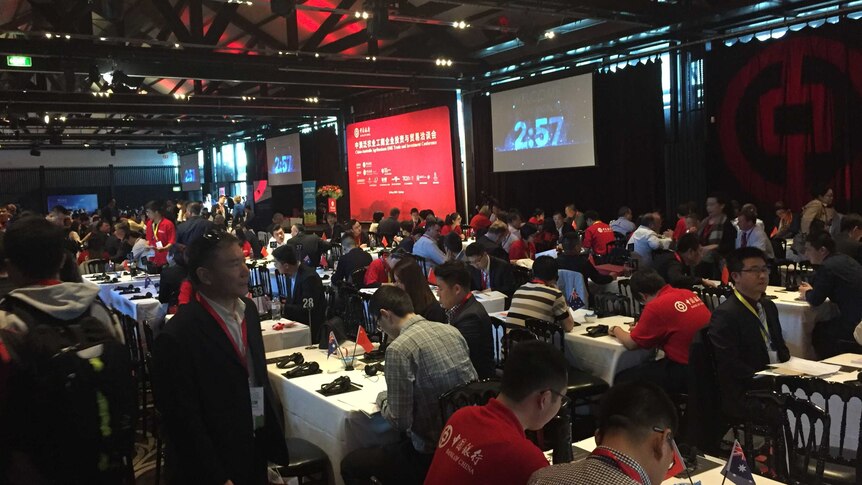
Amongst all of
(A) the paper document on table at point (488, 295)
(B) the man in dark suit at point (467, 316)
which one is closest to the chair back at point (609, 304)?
(A) the paper document on table at point (488, 295)

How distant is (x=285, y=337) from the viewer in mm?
5500

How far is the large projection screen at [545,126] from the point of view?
12039mm

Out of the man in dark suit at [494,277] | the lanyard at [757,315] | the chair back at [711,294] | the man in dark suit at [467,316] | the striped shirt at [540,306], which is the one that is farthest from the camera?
the man in dark suit at [494,277]

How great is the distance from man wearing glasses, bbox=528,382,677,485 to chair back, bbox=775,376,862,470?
148 cm

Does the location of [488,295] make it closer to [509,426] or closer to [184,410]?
[509,426]

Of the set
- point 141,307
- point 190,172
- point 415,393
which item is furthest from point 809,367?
point 190,172

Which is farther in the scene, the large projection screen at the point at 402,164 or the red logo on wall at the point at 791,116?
the large projection screen at the point at 402,164

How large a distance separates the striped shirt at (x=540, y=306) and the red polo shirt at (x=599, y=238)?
4.46 m

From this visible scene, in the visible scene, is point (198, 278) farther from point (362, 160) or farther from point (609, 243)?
point (362, 160)

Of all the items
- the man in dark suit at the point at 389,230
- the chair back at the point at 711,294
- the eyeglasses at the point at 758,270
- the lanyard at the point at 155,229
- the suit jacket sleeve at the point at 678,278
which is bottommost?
the chair back at the point at 711,294

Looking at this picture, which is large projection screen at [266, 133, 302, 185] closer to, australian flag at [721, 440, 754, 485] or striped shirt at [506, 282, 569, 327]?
striped shirt at [506, 282, 569, 327]

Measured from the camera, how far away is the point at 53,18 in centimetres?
951

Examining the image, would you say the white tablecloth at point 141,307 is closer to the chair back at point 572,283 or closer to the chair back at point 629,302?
the chair back at point 572,283

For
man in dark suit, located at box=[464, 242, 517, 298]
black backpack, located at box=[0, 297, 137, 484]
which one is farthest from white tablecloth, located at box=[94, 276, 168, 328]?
black backpack, located at box=[0, 297, 137, 484]
